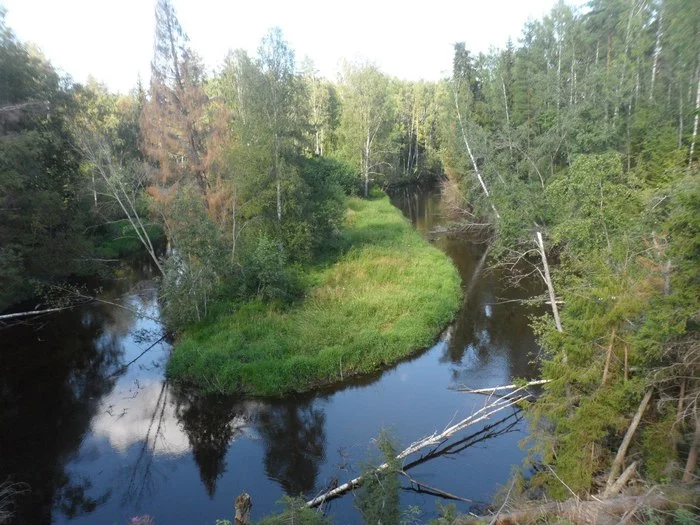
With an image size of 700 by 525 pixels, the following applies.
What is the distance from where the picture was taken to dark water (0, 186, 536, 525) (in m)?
11.0

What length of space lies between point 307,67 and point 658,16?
31.9 metres

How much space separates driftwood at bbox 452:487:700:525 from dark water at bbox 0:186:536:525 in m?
3.19

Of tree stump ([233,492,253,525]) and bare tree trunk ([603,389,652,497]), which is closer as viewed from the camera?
tree stump ([233,492,253,525])

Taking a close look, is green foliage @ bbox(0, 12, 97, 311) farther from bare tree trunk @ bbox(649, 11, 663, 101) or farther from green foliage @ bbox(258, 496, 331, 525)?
bare tree trunk @ bbox(649, 11, 663, 101)

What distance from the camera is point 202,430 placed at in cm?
1338

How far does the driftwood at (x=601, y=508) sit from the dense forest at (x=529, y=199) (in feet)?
2.30

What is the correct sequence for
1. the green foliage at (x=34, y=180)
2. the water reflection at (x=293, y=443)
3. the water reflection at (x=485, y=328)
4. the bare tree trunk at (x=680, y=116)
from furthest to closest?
the bare tree trunk at (x=680, y=116) → the green foliage at (x=34, y=180) → the water reflection at (x=485, y=328) → the water reflection at (x=293, y=443)

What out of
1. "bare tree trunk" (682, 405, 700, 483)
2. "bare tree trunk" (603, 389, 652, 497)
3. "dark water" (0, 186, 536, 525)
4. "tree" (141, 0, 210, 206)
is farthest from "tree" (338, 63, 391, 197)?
"bare tree trunk" (682, 405, 700, 483)

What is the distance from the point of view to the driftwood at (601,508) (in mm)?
6552

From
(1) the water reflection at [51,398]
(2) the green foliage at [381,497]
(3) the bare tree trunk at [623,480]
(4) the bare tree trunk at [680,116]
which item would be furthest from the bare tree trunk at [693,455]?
(4) the bare tree trunk at [680,116]

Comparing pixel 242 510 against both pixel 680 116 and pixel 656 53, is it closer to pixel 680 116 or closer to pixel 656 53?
pixel 680 116

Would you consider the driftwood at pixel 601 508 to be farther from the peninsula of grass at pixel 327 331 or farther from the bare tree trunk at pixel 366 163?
the bare tree trunk at pixel 366 163

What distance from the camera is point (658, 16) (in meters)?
21.5

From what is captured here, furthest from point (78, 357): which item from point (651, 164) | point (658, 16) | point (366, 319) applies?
point (658, 16)
